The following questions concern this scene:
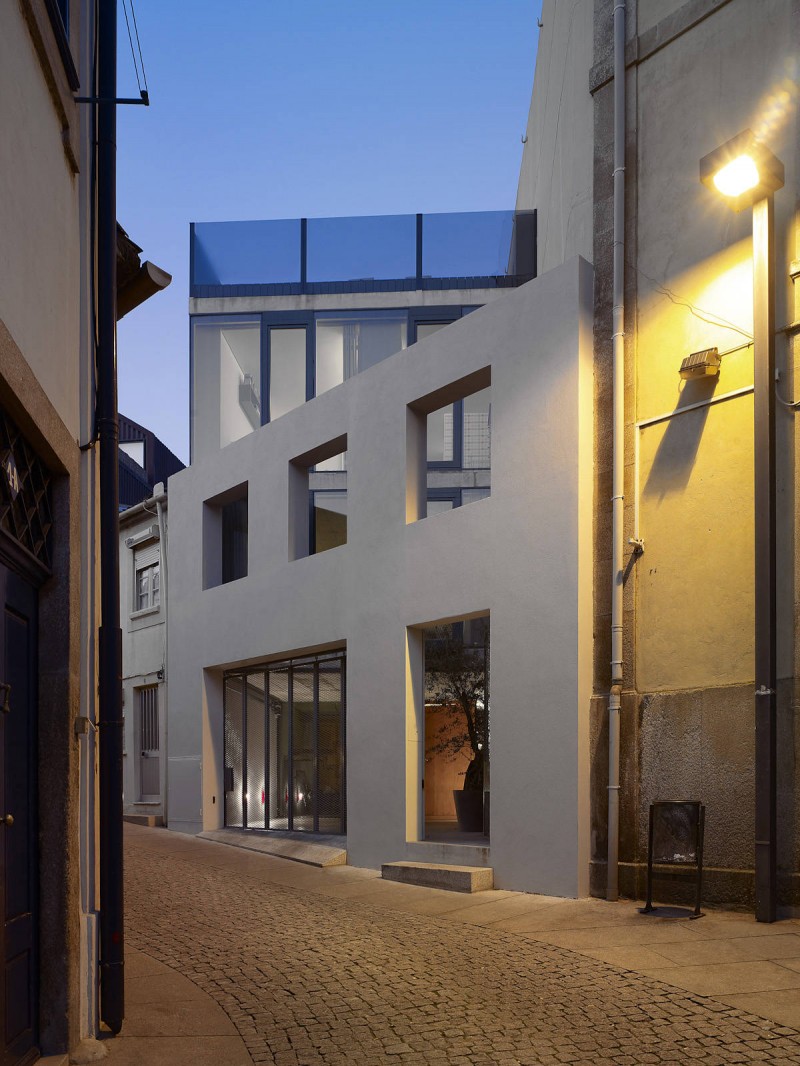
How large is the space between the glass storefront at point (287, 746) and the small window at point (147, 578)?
3.64 m

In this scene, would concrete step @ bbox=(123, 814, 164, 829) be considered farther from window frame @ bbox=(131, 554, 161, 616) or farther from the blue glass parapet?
the blue glass parapet

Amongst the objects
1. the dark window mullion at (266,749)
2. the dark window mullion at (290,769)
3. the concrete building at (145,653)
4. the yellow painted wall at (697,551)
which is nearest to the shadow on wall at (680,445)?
the yellow painted wall at (697,551)

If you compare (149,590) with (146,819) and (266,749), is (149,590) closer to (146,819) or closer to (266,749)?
(146,819)

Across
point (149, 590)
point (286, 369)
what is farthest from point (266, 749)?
point (286, 369)

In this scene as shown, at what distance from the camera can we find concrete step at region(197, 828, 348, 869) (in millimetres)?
14516

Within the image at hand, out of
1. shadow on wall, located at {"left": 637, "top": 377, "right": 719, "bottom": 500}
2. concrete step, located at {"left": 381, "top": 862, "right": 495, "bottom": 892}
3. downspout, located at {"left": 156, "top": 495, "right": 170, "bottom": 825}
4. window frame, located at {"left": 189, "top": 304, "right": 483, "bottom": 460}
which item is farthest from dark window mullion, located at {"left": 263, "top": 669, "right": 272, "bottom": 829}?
shadow on wall, located at {"left": 637, "top": 377, "right": 719, "bottom": 500}

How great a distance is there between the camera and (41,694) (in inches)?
222

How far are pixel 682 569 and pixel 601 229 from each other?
3.52 metres

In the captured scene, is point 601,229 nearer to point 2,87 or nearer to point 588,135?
point 588,135

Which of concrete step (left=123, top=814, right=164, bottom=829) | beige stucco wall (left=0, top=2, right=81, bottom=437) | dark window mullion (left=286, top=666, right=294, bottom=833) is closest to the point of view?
beige stucco wall (left=0, top=2, right=81, bottom=437)

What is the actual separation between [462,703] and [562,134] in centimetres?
741

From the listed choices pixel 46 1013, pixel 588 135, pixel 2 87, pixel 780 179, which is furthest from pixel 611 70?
pixel 46 1013

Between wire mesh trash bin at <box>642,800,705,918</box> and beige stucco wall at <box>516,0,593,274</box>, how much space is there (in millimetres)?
5628

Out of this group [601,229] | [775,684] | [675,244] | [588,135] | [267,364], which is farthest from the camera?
[267,364]
